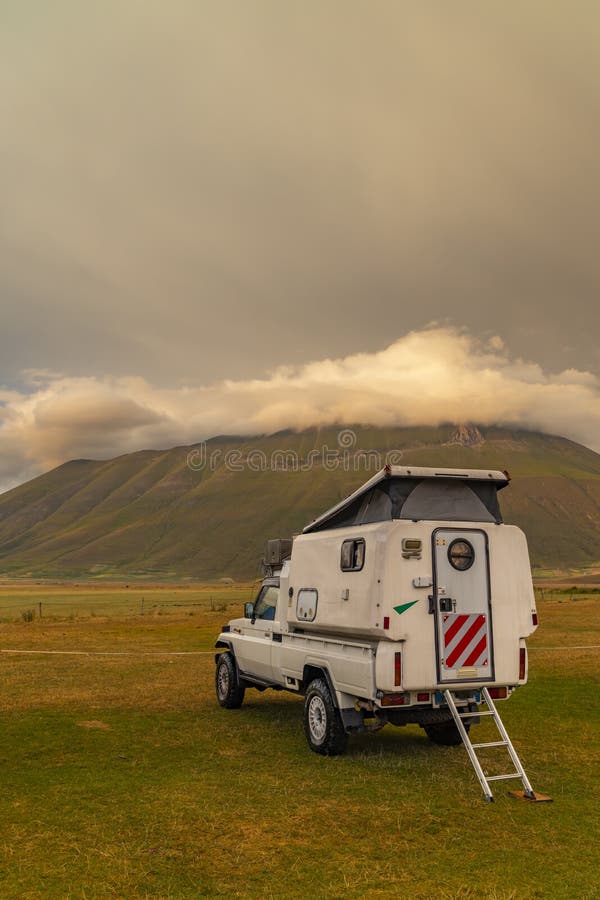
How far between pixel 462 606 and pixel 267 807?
3.54 meters

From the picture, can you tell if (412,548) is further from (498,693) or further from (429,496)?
(498,693)

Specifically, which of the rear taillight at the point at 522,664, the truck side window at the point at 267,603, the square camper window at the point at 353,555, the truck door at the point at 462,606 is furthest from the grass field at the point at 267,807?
the square camper window at the point at 353,555

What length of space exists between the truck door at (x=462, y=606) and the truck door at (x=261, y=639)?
13.5 feet

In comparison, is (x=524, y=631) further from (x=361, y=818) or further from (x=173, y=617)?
(x=173, y=617)

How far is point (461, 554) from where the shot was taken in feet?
32.5

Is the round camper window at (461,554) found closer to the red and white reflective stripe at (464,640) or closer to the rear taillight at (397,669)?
the red and white reflective stripe at (464,640)

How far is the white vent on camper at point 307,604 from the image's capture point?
1125cm

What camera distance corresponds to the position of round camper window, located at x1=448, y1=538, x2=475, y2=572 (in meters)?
9.85

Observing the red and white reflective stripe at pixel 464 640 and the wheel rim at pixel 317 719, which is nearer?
the red and white reflective stripe at pixel 464 640

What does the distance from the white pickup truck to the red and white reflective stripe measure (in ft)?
0.04

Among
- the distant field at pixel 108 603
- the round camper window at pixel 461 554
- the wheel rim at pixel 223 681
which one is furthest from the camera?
the distant field at pixel 108 603

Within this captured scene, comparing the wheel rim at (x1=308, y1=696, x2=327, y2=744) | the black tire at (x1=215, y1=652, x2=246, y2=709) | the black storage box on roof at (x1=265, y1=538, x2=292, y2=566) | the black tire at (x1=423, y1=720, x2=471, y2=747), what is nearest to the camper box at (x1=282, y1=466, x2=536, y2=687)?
the wheel rim at (x1=308, y1=696, x2=327, y2=744)

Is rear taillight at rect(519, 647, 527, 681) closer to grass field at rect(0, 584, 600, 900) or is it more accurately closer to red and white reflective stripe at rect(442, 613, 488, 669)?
red and white reflective stripe at rect(442, 613, 488, 669)

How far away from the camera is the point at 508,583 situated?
1010 cm
